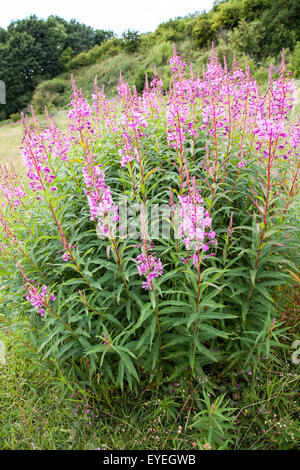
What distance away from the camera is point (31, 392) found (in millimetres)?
3176

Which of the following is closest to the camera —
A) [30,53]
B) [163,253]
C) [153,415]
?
[163,253]

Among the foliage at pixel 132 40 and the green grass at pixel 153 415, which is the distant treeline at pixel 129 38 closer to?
the foliage at pixel 132 40

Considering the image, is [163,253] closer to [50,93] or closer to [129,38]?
[50,93]

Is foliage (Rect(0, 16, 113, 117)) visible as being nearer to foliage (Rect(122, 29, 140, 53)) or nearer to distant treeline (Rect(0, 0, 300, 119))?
distant treeline (Rect(0, 0, 300, 119))

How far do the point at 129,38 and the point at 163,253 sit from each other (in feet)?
108

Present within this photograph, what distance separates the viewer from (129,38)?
2958 centimetres

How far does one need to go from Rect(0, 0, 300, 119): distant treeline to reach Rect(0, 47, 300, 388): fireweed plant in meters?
9.44

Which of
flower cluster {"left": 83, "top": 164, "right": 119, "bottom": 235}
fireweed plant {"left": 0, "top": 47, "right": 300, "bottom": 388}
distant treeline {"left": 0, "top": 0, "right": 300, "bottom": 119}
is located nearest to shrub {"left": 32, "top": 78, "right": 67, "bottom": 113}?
distant treeline {"left": 0, "top": 0, "right": 300, "bottom": 119}

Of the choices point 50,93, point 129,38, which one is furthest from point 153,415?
point 129,38

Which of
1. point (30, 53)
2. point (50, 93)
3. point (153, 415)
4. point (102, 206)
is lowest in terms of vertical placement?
point (153, 415)

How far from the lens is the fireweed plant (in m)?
2.22

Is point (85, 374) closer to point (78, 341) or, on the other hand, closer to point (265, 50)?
point (78, 341)
